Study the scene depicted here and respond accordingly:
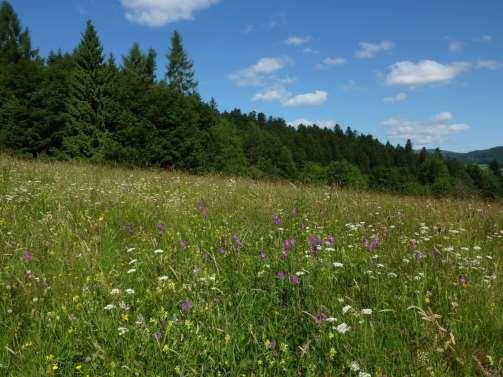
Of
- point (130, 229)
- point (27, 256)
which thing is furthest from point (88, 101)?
point (27, 256)

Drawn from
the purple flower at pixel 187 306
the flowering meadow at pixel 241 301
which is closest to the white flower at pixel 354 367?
the flowering meadow at pixel 241 301

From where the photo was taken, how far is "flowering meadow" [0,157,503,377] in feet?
7.56

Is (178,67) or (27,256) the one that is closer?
(27,256)

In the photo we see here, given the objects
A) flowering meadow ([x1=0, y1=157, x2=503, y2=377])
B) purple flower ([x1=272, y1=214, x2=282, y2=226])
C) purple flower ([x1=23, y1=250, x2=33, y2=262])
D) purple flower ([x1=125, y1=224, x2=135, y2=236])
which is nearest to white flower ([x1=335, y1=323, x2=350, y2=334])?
flowering meadow ([x1=0, y1=157, x2=503, y2=377])

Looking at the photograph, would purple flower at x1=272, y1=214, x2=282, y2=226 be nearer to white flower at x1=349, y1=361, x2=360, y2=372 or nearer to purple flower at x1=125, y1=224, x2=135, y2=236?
purple flower at x1=125, y1=224, x2=135, y2=236

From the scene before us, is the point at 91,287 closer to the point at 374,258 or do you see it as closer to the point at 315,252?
the point at 315,252

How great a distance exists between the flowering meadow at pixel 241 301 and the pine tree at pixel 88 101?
36.3 metres

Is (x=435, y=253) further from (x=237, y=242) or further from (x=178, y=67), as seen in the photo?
(x=178, y=67)

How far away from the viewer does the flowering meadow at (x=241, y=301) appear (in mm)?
2305

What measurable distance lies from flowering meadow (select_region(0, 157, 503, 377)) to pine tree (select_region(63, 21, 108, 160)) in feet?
119

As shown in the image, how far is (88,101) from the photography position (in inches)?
1564

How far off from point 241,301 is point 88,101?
41541mm

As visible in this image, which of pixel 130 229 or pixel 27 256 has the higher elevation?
pixel 130 229

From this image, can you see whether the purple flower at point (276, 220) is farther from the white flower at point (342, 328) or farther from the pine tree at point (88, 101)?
the pine tree at point (88, 101)
